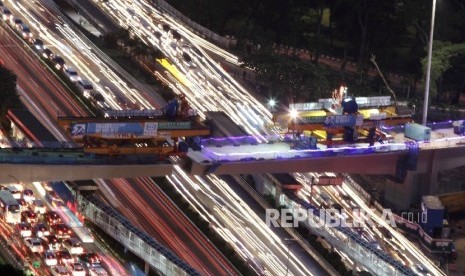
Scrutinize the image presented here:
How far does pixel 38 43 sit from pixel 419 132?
124ft

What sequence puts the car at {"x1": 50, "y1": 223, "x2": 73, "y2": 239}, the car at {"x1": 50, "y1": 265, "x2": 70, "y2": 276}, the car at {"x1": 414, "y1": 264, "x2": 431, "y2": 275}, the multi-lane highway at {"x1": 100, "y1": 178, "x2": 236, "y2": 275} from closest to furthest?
the car at {"x1": 50, "y1": 265, "x2": 70, "y2": 276}, the multi-lane highway at {"x1": 100, "y1": 178, "x2": 236, "y2": 275}, the car at {"x1": 50, "y1": 223, "x2": 73, "y2": 239}, the car at {"x1": 414, "y1": 264, "x2": 431, "y2": 275}

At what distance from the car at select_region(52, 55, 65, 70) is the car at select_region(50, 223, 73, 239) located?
32806 millimetres

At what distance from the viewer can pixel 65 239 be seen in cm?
7531

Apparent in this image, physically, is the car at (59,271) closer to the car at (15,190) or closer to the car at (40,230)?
the car at (40,230)

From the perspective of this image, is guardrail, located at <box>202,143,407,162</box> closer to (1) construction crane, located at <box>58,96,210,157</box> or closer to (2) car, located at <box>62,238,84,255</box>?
(1) construction crane, located at <box>58,96,210,157</box>

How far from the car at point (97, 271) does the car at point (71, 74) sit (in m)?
35.5

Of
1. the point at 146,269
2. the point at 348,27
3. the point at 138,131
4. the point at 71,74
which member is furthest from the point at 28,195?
the point at 348,27

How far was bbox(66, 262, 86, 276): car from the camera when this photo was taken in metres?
70.8

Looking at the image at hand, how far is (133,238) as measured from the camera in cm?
7419

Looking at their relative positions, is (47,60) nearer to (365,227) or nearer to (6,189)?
(6,189)

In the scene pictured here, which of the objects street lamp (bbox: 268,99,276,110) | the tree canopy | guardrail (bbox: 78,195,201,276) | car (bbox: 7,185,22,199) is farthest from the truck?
car (bbox: 7,185,22,199)

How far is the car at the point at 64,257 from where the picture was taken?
7212 cm

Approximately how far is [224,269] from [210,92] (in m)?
34.7

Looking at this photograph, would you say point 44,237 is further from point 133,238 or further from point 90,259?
point 133,238
